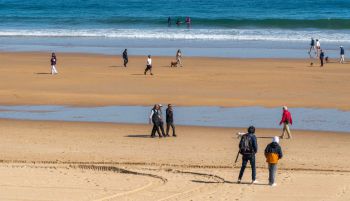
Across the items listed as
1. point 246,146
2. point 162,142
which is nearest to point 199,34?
point 162,142

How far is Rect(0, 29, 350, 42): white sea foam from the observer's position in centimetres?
6656

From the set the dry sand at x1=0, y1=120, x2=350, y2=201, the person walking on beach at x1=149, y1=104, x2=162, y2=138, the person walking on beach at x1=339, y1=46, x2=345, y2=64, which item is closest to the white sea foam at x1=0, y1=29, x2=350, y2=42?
the person walking on beach at x1=339, y1=46, x2=345, y2=64

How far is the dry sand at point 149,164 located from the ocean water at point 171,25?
1064 inches

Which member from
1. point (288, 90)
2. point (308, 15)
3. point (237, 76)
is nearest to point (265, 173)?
point (288, 90)

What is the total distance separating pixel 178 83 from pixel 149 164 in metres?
16.7

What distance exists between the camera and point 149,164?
22234 millimetres

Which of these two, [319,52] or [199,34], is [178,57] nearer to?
[319,52]

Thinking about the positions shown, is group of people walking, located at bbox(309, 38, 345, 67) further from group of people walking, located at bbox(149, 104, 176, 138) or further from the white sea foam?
group of people walking, located at bbox(149, 104, 176, 138)

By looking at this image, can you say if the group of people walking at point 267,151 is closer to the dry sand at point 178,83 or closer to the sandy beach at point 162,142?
the sandy beach at point 162,142

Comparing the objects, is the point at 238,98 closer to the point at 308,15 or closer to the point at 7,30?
the point at 7,30

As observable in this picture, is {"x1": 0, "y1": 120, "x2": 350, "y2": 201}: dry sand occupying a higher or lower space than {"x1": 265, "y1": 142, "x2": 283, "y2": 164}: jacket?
lower

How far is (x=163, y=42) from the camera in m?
63.4

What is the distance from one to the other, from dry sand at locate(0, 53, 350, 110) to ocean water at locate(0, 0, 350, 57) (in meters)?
8.05

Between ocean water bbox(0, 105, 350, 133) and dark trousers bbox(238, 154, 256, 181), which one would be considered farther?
ocean water bbox(0, 105, 350, 133)
